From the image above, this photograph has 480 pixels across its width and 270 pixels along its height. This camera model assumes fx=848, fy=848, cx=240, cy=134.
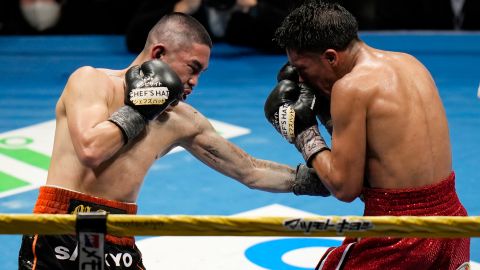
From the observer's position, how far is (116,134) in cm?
292

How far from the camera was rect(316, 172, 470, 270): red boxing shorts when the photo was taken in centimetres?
287

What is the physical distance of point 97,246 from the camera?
2.44 m

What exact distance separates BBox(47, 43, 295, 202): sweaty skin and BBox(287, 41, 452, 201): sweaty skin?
0.53 meters

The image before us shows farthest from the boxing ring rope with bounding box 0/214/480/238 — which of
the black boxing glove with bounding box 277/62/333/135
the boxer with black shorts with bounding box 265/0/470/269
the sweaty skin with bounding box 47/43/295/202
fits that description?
the black boxing glove with bounding box 277/62/333/135

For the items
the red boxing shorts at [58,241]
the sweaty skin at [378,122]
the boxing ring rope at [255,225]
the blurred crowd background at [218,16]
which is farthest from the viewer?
the blurred crowd background at [218,16]

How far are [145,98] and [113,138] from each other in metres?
0.19

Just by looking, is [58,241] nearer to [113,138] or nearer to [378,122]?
[113,138]

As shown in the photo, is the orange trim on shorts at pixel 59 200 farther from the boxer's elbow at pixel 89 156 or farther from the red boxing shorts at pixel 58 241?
the boxer's elbow at pixel 89 156

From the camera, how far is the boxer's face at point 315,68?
2.95 m

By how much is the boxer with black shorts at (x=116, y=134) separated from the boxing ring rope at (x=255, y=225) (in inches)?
21.5

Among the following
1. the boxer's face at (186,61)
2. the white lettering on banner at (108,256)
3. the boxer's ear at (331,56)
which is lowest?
the white lettering on banner at (108,256)

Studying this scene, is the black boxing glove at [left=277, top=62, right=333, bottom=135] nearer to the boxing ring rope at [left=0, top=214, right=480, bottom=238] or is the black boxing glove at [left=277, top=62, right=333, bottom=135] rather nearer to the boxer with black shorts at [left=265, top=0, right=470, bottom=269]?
the boxer with black shorts at [left=265, top=0, right=470, bottom=269]

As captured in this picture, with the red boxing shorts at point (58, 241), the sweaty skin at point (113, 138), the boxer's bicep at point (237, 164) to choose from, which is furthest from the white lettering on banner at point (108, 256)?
the boxer's bicep at point (237, 164)

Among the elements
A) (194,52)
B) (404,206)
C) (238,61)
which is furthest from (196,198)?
(238,61)
